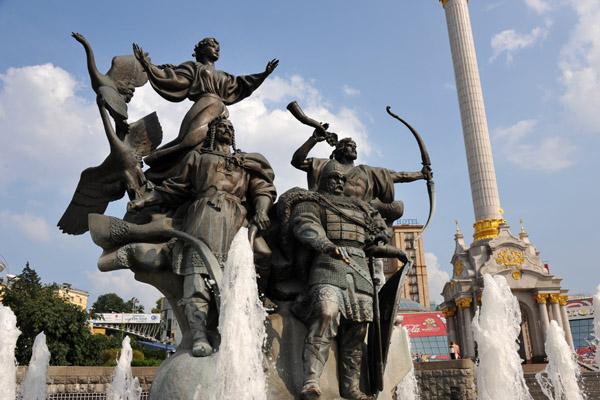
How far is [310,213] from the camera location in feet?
18.4

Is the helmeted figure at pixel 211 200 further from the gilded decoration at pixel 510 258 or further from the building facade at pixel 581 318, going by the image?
the building facade at pixel 581 318

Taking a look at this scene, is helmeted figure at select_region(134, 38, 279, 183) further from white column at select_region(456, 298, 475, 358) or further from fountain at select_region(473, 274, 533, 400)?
white column at select_region(456, 298, 475, 358)

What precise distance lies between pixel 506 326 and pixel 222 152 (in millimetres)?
10431

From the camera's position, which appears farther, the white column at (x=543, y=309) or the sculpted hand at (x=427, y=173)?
the white column at (x=543, y=309)

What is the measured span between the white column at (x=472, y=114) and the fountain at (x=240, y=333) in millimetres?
39537

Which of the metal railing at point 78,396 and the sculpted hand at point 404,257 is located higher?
the sculpted hand at point 404,257

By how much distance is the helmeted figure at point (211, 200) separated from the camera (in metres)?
5.39

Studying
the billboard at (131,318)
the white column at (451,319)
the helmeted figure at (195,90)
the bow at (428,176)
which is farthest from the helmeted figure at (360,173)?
the billboard at (131,318)

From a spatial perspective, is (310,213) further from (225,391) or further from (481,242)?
(481,242)

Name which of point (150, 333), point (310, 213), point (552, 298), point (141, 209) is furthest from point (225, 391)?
point (150, 333)

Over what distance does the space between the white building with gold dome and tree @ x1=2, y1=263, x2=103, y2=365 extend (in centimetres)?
2468

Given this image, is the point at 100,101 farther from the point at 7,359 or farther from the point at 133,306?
the point at 133,306

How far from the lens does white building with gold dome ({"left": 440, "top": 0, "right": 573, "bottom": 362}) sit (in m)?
37.7

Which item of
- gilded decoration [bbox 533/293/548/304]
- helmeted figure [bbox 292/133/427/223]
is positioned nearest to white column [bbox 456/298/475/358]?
gilded decoration [bbox 533/293/548/304]
